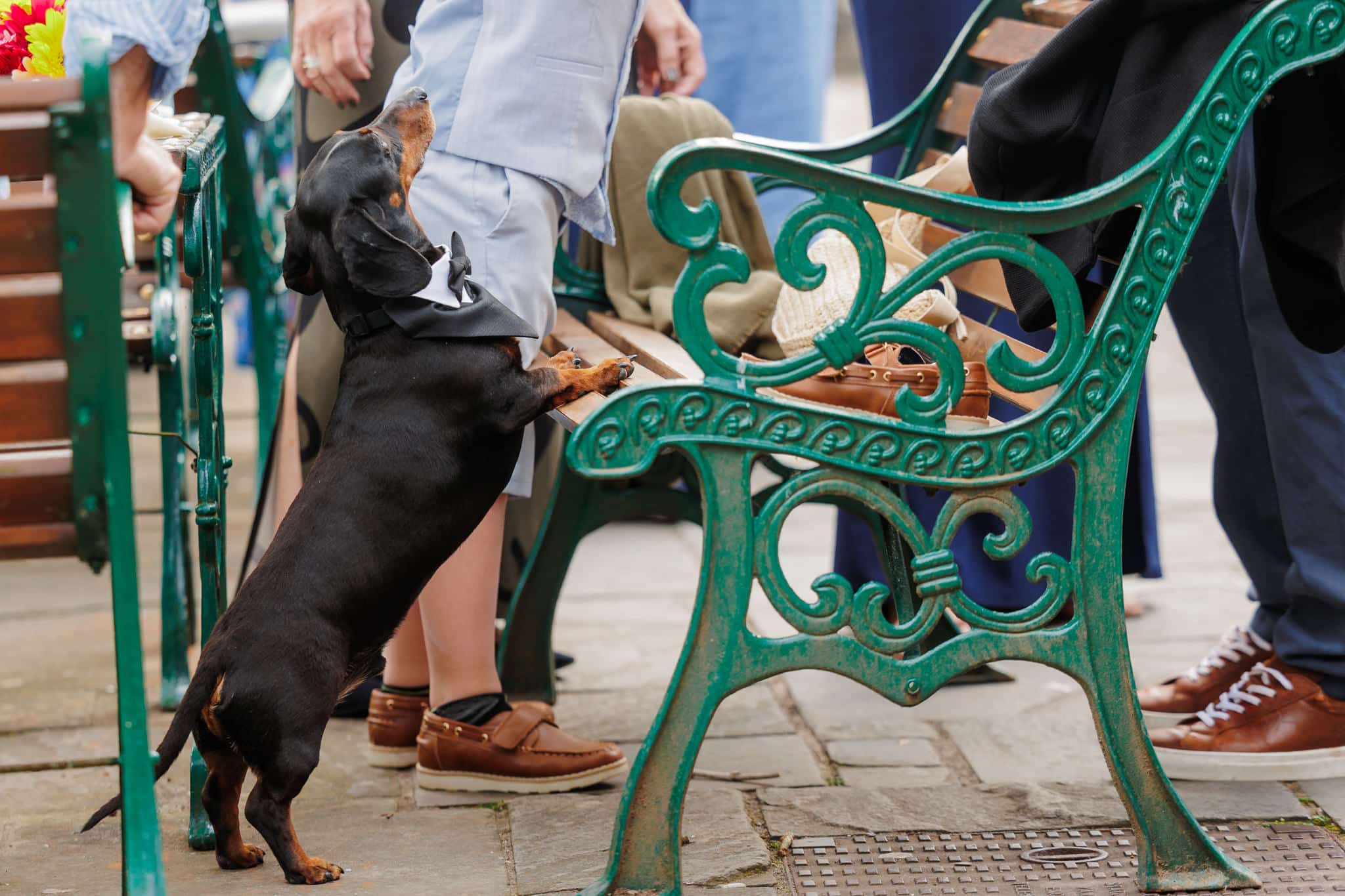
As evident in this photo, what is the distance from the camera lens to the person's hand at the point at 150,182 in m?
2.15

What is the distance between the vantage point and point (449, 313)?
216cm

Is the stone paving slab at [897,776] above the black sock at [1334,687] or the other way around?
the other way around

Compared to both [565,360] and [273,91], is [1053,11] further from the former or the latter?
[273,91]

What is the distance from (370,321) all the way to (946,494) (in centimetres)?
149

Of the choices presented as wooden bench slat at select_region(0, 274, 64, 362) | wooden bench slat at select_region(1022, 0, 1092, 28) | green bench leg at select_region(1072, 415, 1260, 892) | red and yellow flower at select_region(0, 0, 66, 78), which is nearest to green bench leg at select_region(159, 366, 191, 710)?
red and yellow flower at select_region(0, 0, 66, 78)

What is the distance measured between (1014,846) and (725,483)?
83 cm

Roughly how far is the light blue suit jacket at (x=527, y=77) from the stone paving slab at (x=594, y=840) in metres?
1.03

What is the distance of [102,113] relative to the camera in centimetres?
174

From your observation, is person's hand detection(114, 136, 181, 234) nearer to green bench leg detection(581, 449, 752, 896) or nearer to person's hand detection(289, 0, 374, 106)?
person's hand detection(289, 0, 374, 106)

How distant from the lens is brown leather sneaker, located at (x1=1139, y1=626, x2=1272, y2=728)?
2836 mm

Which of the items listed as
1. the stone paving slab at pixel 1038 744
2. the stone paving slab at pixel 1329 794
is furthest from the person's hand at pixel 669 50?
the stone paving slab at pixel 1329 794

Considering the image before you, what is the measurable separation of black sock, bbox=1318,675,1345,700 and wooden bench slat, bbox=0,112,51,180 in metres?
2.18

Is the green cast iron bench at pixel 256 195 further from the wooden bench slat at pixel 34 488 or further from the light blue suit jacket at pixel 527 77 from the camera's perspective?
the wooden bench slat at pixel 34 488

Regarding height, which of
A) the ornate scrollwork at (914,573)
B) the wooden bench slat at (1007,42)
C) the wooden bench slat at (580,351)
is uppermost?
the wooden bench slat at (1007,42)
